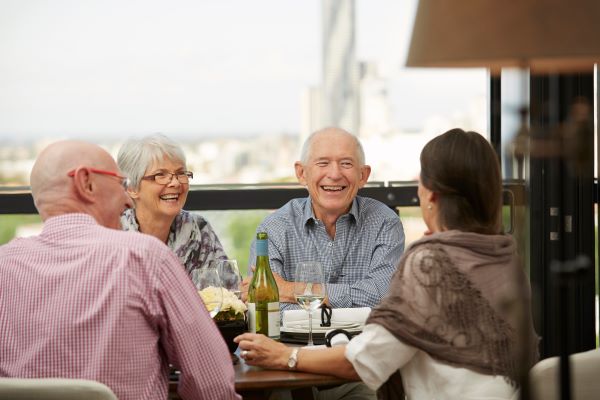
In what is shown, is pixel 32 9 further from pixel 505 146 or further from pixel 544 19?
pixel 544 19

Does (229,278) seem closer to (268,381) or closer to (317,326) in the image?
(317,326)

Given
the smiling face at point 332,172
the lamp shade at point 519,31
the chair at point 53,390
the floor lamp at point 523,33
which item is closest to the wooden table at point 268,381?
the chair at point 53,390

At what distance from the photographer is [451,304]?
7.77ft

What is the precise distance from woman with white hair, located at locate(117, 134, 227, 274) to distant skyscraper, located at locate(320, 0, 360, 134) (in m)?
1.34

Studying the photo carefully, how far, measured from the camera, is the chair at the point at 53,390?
6.42 feet

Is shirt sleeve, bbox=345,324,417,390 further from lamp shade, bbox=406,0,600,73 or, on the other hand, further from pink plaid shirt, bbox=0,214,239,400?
lamp shade, bbox=406,0,600,73

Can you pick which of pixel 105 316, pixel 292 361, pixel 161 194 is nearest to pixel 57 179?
pixel 105 316

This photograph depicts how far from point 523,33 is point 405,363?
3.68ft

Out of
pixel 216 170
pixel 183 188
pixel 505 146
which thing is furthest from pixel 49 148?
pixel 505 146

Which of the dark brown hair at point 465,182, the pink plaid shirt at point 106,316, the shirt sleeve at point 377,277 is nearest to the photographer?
the pink plaid shirt at point 106,316

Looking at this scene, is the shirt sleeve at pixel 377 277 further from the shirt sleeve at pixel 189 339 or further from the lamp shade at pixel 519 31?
the lamp shade at pixel 519 31

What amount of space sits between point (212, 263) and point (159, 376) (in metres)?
1.41

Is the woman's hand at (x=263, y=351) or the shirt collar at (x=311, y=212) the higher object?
the shirt collar at (x=311, y=212)

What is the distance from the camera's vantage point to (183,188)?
365cm
